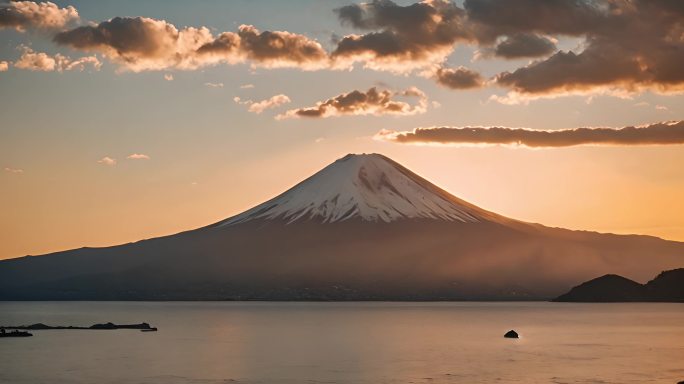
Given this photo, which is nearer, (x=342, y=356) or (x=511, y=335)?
(x=342, y=356)

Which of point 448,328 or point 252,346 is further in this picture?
point 448,328

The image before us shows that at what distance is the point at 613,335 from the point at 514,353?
1810 inches

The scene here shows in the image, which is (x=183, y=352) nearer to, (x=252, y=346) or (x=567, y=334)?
(x=252, y=346)

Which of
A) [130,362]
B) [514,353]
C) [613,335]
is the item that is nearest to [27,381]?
[130,362]

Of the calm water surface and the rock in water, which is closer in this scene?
the calm water surface

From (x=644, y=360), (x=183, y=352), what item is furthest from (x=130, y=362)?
(x=644, y=360)

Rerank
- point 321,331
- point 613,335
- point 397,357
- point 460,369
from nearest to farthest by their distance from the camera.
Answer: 1. point 460,369
2. point 397,357
3. point 613,335
4. point 321,331

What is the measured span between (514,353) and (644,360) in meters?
15.6

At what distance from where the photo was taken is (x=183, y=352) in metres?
121

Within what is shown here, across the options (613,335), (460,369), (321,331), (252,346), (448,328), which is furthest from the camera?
(448,328)

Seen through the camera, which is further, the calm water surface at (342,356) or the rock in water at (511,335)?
the rock in water at (511,335)

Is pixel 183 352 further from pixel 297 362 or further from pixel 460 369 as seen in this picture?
pixel 460 369

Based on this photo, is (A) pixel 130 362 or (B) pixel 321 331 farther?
(B) pixel 321 331

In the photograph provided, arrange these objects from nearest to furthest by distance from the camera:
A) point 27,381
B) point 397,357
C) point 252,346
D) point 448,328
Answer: point 27,381 → point 397,357 → point 252,346 → point 448,328
